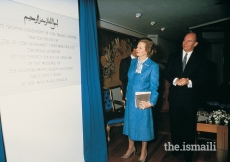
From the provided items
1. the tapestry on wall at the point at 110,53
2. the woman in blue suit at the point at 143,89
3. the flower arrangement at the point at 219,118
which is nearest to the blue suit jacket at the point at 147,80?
the woman in blue suit at the point at 143,89

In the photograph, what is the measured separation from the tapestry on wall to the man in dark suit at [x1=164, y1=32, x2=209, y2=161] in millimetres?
2108

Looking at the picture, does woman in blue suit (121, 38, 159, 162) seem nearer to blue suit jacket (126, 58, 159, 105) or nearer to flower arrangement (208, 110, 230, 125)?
blue suit jacket (126, 58, 159, 105)

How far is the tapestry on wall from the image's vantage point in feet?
14.2

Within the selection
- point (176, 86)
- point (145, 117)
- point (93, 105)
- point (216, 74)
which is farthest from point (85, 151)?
point (216, 74)

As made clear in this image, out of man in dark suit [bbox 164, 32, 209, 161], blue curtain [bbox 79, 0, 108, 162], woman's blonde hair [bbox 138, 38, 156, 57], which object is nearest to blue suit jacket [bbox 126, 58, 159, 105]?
woman's blonde hair [bbox 138, 38, 156, 57]

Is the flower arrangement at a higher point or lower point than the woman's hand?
lower

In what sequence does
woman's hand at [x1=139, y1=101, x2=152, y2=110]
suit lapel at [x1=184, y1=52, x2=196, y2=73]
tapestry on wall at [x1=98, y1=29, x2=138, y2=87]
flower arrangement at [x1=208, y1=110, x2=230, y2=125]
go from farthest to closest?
tapestry on wall at [x1=98, y1=29, x2=138, y2=87] < flower arrangement at [x1=208, y1=110, x2=230, y2=125] < suit lapel at [x1=184, y1=52, x2=196, y2=73] < woman's hand at [x1=139, y1=101, x2=152, y2=110]

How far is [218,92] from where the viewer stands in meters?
5.67

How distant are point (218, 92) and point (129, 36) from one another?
312 cm

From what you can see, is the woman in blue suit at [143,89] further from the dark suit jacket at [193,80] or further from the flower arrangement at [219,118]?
the flower arrangement at [219,118]

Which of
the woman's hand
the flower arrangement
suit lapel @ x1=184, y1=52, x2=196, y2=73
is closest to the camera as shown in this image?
the woman's hand

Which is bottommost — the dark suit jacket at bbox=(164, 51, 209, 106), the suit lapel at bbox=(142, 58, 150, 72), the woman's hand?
the woman's hand

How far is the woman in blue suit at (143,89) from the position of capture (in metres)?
2.30

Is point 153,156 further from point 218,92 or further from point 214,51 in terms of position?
point 214,51
